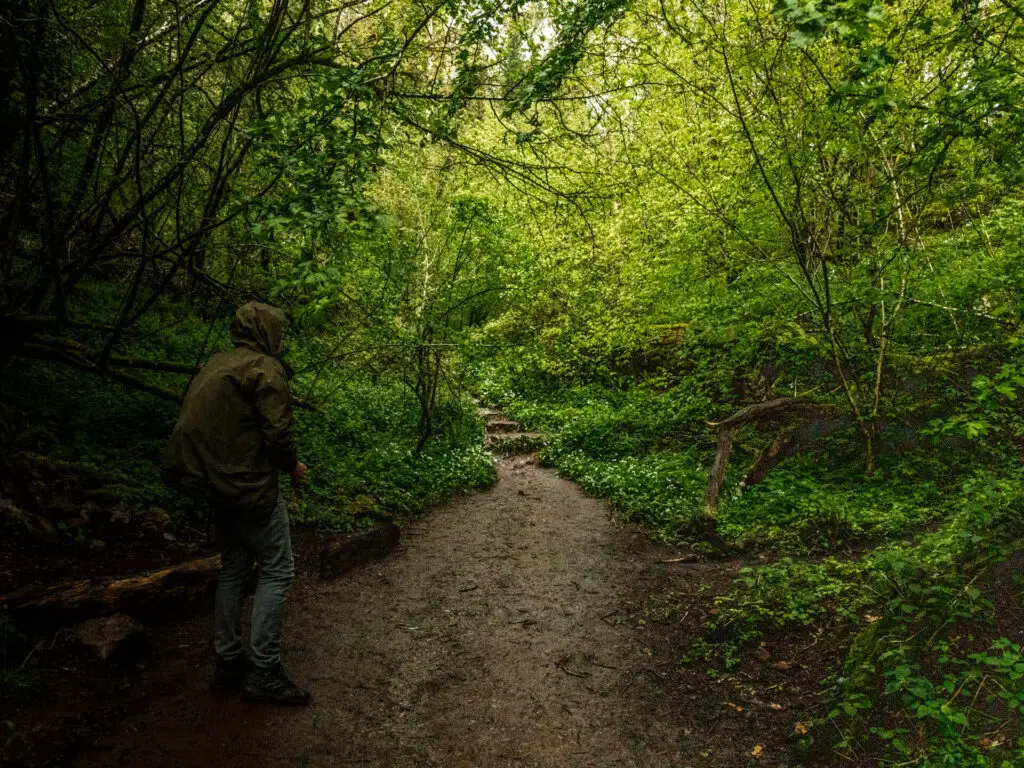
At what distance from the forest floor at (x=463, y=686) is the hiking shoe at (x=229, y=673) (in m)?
0.09

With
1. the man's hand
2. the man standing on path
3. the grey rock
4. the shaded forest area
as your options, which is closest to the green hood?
the man standing on path

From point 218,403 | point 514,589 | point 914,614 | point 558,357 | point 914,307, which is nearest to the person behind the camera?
point 218,403

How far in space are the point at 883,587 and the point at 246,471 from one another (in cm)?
460

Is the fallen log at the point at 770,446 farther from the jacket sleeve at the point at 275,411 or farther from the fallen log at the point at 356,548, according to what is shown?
the jacket sleeve at the point at 275,411

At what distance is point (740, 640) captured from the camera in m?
4.55

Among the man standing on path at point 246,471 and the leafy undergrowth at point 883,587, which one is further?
the man standing on path at point 246,471

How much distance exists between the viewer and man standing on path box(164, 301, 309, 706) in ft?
11.3

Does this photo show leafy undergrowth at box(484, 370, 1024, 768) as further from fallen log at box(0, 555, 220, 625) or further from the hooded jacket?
fallen log at box(0, 555, 220, 625)

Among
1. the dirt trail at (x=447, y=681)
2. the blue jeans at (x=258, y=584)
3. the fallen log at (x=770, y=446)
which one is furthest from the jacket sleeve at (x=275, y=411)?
the fallen log at (x=770, y=446)

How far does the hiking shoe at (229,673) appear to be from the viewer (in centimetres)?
372

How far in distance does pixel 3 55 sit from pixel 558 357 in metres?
14.3

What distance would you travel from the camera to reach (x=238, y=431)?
11.6 feet

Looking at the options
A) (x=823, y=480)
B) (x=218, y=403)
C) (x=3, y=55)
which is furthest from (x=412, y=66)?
(x=823, y=480)

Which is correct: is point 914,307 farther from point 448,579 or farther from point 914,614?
point 448,579
